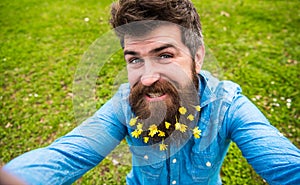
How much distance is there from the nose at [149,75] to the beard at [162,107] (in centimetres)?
2

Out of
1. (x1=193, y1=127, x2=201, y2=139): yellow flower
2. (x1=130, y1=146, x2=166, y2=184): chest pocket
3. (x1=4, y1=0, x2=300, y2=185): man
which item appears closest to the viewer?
(x1=4, y1=0, x2=300, y2=185): man

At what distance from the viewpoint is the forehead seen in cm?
162

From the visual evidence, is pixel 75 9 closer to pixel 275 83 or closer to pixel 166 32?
pixel 275 83

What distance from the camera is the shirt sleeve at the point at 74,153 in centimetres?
135

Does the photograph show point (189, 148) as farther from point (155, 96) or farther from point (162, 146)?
point (155, 96)

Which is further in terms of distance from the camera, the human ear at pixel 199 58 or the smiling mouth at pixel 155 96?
the human ear at pixel 199 58

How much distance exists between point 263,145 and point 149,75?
76cm

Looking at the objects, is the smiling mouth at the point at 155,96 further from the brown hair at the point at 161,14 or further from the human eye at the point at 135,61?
the brown hair at the point at 161,14

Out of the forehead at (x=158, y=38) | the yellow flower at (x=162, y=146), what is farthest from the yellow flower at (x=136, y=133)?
the forehead at (x=158, y=38)

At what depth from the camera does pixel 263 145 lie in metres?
1.49

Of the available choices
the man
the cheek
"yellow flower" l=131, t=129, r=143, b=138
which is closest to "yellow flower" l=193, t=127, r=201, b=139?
the man

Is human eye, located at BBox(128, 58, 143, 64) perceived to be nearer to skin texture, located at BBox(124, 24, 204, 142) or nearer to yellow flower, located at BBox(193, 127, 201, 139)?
skin texture, located at BBox(124, 24, 204, 142)

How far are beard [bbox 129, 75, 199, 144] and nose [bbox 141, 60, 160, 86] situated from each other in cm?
2

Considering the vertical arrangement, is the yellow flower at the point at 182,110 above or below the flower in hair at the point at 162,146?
above
